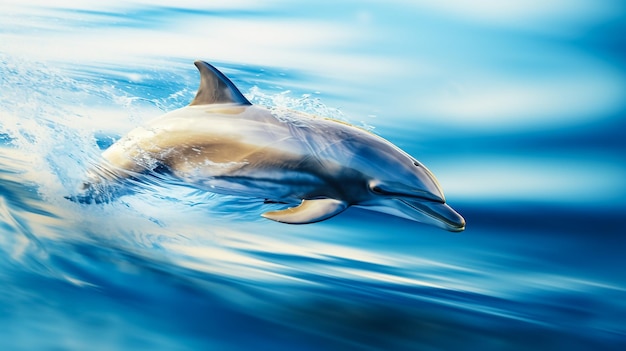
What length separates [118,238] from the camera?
5.06 meters

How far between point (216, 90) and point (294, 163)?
84 centimetres

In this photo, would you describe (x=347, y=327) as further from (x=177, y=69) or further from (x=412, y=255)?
(x=177, y=69)

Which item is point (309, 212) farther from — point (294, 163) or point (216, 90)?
point (216, 90)

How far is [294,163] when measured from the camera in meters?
4.62

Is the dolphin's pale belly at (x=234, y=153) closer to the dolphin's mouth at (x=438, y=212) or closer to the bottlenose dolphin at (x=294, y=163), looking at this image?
the bottlenose dolphin at (x=294, y=163)

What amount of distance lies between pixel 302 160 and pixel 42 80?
9.80ft

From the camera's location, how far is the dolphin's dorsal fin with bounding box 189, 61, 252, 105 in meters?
4.98

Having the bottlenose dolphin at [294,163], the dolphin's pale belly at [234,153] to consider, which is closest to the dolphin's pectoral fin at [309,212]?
the bottlenose dolphin at [294,163]

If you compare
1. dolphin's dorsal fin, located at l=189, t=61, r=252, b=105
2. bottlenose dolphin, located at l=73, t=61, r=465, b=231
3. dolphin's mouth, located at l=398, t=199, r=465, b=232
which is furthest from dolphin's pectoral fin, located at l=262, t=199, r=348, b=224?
dolphin's dorsal fin, located at l=189, t=61, r=252, b=105

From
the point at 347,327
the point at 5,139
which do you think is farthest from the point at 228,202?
the point at 5,139

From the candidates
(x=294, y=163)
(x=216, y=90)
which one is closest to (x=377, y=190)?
(x=294, y=163)

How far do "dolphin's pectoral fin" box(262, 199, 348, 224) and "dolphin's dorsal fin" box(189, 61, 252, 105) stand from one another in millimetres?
855

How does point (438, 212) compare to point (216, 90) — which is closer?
point (438, 212)

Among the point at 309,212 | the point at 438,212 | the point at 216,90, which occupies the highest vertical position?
the point at 216,90
